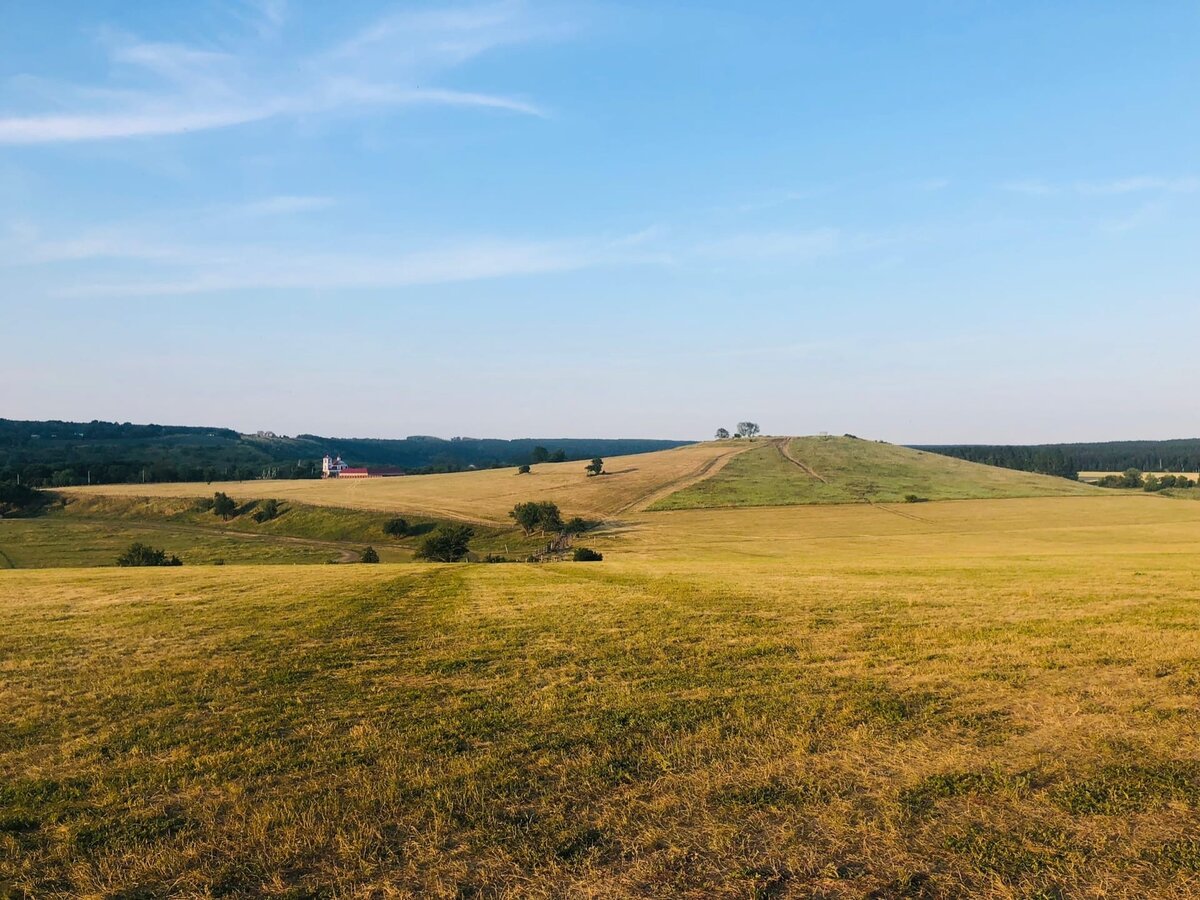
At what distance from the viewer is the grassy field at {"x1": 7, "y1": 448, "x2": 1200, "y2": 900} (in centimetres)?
775

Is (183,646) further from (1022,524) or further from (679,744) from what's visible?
(1022,524)

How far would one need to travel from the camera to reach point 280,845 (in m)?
8.27

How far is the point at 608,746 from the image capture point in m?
11.2

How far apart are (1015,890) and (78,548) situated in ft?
396

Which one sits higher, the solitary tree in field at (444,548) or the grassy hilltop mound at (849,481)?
the grassy hilltop mound at (849,481)

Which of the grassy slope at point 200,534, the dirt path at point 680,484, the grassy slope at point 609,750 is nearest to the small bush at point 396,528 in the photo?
the grassy slope at point 200,534

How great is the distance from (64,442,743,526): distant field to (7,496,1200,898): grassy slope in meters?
97.1

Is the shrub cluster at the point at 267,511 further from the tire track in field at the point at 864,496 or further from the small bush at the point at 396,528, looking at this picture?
the tire track in field at the point at 864,496

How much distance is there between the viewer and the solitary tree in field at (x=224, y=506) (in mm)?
131000

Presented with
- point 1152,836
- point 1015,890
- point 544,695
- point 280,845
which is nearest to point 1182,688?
point 1152,836

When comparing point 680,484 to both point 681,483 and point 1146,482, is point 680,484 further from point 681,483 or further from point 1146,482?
point 1146,482

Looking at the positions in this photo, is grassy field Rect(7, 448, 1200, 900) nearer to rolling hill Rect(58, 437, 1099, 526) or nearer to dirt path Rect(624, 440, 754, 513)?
dirt path Rect(624, 440, 754, 513)

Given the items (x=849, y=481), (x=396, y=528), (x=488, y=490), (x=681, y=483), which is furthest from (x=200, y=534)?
(x=849, y=481)

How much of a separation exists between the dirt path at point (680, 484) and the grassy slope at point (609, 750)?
94.3 m
